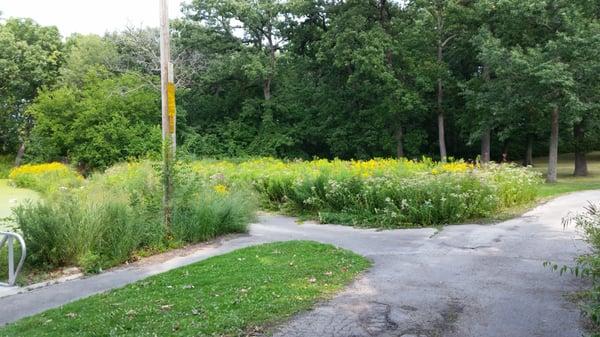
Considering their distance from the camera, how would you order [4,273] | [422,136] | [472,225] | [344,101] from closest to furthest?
[4,273] < [472,225] < [422,136] < [344,101]

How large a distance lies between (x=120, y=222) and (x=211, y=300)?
4.00m

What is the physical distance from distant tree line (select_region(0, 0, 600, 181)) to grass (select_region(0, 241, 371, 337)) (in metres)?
17.1

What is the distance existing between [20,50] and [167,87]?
3674 cm

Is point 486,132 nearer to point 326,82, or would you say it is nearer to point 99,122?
point 326,82

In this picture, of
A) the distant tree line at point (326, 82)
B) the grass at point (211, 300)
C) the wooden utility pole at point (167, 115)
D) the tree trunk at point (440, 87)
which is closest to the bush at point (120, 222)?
the wooden utility pole at point (167, 115)

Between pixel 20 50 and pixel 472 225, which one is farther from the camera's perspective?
pixel 20 50

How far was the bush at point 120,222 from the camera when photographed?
28.0ft

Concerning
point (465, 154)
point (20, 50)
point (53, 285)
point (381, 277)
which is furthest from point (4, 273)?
point (20, 50)

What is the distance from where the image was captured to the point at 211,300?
18.9ft

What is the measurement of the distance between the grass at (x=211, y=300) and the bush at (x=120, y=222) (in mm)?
1880

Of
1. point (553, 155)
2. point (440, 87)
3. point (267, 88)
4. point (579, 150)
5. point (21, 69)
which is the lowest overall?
point (553, 155)

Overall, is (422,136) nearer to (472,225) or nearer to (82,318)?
(472,225)

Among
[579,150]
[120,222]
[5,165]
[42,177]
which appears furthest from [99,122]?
[579,150]

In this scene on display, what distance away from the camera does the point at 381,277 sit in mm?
6859
